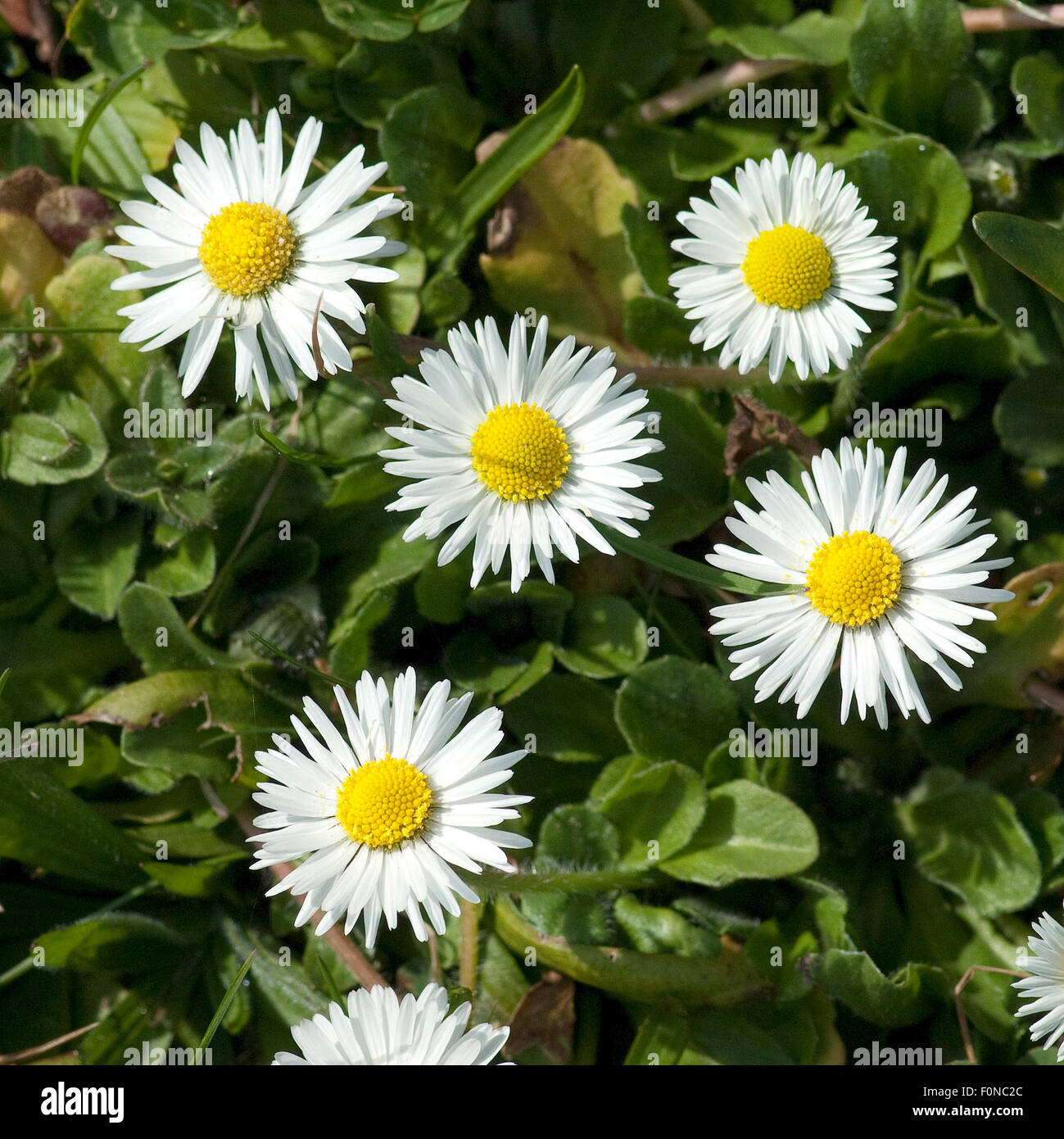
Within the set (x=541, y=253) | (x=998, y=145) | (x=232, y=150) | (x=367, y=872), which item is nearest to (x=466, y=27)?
(x=541, y=253)

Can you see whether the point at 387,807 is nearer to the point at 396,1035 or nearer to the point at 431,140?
the point at 396,1035

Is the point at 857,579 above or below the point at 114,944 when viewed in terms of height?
above

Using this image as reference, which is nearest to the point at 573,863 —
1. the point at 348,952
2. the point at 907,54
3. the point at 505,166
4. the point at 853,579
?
the point at 348,952

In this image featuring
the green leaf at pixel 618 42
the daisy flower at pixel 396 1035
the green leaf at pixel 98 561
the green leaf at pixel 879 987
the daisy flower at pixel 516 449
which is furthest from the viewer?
the green leaf at pixel 618 42

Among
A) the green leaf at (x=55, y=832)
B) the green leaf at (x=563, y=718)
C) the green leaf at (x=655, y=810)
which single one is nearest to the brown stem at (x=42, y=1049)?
the green leaf at (x=55, y=832)

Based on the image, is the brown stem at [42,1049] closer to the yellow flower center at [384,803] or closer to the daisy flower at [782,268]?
the yellow flower center at [384,803]

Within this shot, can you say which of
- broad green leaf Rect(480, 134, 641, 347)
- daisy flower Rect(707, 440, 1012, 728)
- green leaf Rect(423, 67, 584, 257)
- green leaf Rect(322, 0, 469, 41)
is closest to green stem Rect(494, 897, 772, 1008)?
daisy flower Rect(707, 440, 1012, 728)

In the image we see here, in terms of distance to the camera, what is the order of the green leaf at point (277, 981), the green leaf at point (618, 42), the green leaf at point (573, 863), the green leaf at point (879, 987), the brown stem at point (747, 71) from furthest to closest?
the green leaf at point (618, 42), the brown stem at point (747, 71), the green leaf at point (277, 981), the green leaf at point (573, 863), the green leaf at point (879, 987)
